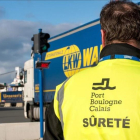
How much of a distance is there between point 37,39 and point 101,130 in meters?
11.1

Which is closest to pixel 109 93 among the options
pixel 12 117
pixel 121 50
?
pixel 121 50

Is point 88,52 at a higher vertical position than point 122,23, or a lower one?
higher

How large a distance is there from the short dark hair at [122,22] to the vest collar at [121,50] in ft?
0.13

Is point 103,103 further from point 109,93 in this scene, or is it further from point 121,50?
point 121,50

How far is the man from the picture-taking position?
191 cm

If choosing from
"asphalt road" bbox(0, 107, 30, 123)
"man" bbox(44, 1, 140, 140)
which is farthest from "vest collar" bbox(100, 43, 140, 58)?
"asphalt road" bbox(0, 107, 30, 123)

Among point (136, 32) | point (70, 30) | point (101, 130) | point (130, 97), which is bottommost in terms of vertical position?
point (101, 130)

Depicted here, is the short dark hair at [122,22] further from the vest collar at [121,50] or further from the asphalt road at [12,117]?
the asphalt road at [12,117]

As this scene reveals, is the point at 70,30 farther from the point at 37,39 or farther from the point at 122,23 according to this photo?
the point at 122,23

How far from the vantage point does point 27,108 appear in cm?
2067

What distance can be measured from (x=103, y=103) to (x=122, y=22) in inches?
16.8

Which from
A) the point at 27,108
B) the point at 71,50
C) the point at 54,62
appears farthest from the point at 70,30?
the point at 27,108

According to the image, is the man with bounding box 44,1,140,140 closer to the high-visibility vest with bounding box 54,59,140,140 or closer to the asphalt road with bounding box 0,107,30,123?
the high-visibility vest with bounding box 54,59,140,140

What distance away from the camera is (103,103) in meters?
1.97
